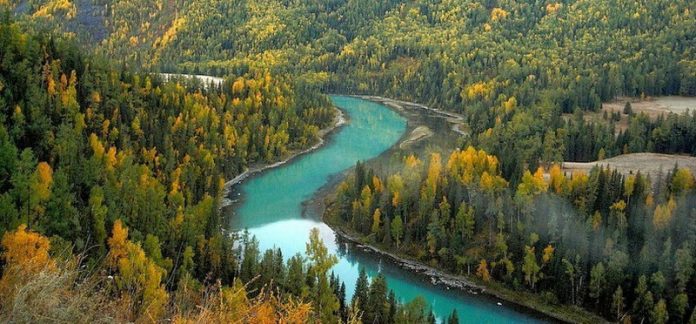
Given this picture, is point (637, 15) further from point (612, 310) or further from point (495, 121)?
point (612, 310)

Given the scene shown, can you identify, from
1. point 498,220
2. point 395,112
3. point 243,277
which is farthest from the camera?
point 395,112

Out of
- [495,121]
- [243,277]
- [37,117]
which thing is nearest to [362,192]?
[243,277]

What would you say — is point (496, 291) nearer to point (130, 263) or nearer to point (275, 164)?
point (130, 263)

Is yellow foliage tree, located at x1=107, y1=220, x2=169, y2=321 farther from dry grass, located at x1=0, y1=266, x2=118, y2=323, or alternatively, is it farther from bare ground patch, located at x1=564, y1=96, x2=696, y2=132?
bare ground patch, located at x1=564, y1=96, x2=696, y2=132

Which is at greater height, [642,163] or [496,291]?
[642,163]

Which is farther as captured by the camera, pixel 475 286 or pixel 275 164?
pixel 275 164

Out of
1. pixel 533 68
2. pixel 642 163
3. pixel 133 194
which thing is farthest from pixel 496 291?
pixel 533 68
